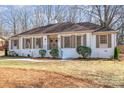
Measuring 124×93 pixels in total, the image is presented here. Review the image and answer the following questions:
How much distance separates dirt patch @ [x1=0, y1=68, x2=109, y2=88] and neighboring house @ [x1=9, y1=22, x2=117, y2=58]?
938 centimetres

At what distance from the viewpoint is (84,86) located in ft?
33.7

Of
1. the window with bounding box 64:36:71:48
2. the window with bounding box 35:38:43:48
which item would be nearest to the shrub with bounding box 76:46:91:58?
the window with bounding box 64:36:71:48

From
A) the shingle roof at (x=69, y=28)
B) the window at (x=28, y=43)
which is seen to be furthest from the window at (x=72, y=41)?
the window at (x=28, y=43)

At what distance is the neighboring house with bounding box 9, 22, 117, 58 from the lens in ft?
68.7

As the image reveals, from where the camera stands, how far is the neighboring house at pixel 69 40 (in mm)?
20941

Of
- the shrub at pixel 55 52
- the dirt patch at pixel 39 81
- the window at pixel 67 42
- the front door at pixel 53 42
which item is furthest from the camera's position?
the front door at pixel 53 42

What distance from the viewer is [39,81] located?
35.6 feet

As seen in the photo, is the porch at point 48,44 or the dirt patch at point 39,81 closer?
the dirt patch at point 39,81

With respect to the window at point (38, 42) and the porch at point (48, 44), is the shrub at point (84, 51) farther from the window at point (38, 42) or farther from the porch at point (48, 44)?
the window at point (38, 42)

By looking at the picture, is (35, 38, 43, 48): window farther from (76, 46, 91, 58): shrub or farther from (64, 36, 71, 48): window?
(76, 46, 91, 58): shrub

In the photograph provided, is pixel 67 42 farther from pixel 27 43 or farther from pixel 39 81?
pixel 39 81

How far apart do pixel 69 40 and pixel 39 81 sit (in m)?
11.5

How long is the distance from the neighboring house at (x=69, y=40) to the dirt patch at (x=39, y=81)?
30.8ft
